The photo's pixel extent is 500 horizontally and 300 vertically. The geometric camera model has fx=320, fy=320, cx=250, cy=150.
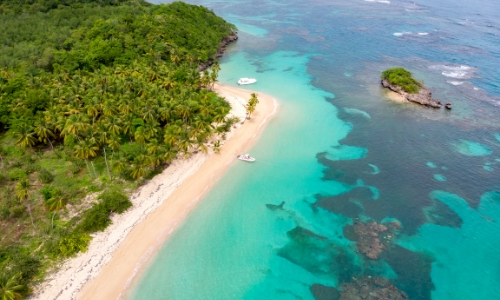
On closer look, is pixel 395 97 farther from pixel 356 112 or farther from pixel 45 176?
pixel 45 176

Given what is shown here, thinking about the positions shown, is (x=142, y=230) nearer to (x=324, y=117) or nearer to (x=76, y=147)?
(x=76, y=147)

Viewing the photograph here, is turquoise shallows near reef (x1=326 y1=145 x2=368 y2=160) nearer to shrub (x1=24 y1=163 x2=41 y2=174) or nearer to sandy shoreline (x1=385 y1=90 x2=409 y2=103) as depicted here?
sandy shoreline (x1=385 y1=90 x2=409 y2=103)

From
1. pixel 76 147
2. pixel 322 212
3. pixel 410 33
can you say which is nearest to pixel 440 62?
pixel 410 33

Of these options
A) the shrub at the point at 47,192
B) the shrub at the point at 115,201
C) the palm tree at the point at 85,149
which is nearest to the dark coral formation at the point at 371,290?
the shrub at the point at 115,201

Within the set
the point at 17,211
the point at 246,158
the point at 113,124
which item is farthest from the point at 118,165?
the point at 246,158

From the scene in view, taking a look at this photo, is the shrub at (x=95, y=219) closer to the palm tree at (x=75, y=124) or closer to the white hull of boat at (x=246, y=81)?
the palm tree at (x=75, y=124)
